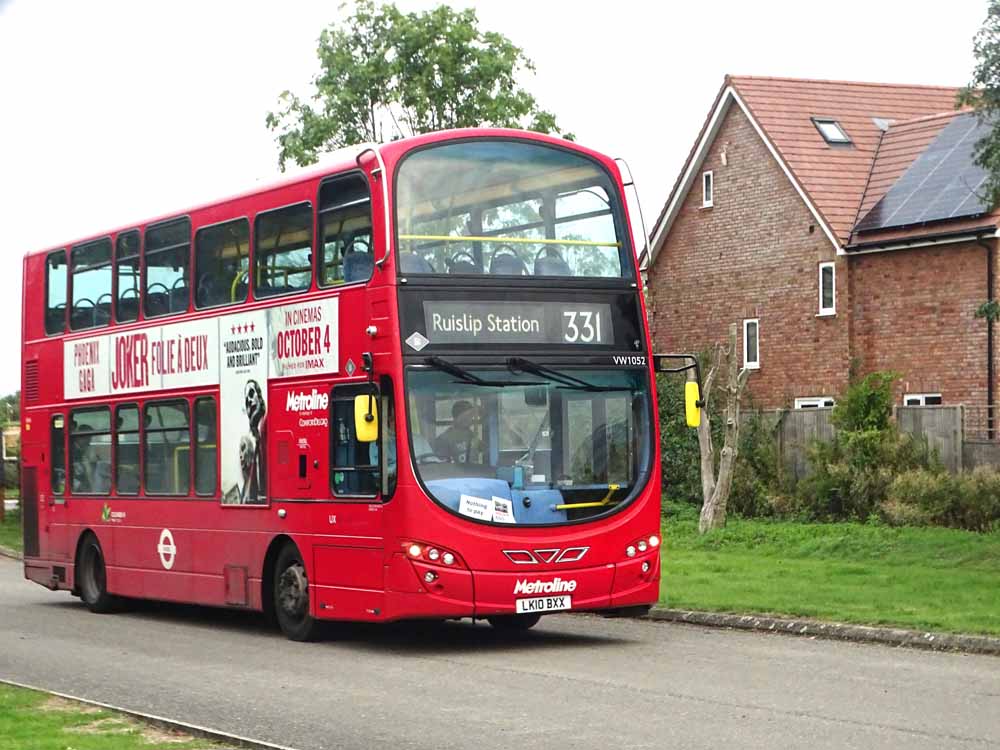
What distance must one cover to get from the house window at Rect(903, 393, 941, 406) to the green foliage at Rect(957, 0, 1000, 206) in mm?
16974

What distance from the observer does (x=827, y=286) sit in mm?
40500

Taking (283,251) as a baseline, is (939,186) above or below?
above

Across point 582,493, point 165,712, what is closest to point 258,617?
point 582,493

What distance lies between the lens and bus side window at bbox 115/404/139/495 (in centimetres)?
2066

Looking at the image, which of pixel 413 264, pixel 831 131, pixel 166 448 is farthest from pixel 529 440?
pixel 831 131

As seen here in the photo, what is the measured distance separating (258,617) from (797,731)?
443 inches

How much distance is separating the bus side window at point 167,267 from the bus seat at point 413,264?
4313 mm

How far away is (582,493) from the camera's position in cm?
1612

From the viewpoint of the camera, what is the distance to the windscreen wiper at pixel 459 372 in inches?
618

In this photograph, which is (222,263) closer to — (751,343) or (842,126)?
(751,343)

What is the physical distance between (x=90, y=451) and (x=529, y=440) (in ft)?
25.8

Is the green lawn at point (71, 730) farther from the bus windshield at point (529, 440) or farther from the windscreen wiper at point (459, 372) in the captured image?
the windscreen wiper at point (459, 372)

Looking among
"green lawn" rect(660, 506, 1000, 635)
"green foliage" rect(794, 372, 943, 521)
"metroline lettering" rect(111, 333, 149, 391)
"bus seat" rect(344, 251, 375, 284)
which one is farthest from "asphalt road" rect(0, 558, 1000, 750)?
"green foliage" rect(794, 372, 943, 521)

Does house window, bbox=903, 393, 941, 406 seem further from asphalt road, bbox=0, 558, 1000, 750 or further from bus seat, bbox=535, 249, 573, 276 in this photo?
bus seat, bbox=535, 249, 573, 276
